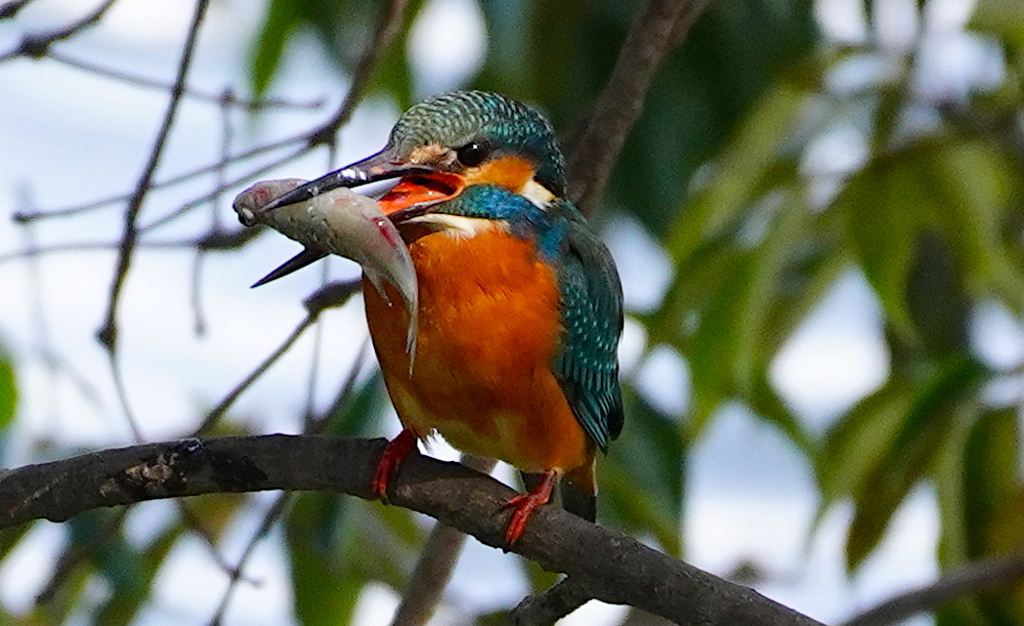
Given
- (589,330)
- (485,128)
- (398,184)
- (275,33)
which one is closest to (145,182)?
(398,184)

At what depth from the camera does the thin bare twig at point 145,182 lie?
1.84 metres

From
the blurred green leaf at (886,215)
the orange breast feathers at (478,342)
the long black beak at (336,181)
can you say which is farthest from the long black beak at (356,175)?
the blurred green leaf at (886,215)

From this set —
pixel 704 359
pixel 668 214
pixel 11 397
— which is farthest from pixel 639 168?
pixel 11 397

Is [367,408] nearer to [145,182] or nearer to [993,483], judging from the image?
[145,182]

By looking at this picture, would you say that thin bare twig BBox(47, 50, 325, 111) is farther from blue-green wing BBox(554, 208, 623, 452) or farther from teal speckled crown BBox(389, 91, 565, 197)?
blue-green wing BBox(554, 208, 623, 452)

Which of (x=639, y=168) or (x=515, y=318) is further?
(x=639, y=168)

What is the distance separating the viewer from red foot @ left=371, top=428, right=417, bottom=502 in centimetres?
169

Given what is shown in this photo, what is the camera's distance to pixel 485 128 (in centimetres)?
185

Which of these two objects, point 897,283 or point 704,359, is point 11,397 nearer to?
point 704,359

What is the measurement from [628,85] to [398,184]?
15.4 inches

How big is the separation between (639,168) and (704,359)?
387 mm

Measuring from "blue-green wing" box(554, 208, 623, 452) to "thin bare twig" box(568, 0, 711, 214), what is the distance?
12cm

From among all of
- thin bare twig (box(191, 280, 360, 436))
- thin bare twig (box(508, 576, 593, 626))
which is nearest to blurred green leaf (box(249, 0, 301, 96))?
thin bare twig (box(191, 280, 360, 436))

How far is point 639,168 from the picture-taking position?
2.66 m
